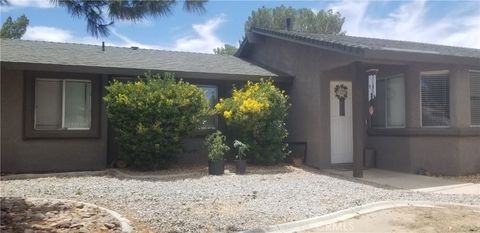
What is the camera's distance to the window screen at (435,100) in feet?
33.7

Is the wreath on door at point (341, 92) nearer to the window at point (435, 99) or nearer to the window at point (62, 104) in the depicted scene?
the window at point (435, 99)

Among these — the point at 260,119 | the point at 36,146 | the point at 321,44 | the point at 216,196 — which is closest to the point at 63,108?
the point at 36,146

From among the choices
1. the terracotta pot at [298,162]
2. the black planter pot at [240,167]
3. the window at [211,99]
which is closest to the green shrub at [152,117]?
the black planter pot at [240,167]

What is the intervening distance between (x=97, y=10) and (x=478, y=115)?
9183 mm

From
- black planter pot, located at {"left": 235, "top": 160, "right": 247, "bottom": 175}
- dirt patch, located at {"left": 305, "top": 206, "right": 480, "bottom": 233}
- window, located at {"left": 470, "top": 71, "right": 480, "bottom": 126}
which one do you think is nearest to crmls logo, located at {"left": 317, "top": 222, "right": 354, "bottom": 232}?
dirt patch, located at {"left": 305, "top": 206, "right": 480, "bottom": 233}

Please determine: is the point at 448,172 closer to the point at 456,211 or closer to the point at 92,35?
the point at 456,211

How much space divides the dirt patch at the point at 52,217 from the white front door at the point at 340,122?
7244mm

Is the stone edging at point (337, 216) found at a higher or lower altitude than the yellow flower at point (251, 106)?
lower

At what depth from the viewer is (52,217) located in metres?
5.52

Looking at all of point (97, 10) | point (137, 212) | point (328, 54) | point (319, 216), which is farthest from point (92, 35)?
point (328, 54)

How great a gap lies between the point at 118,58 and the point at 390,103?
767 cm

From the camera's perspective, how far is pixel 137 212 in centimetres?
598

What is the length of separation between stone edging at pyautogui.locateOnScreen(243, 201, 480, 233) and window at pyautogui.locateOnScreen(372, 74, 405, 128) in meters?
4.50

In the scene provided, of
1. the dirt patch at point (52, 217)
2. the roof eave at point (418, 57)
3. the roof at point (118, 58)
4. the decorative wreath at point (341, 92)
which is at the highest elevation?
the roof at point (118, 58)
